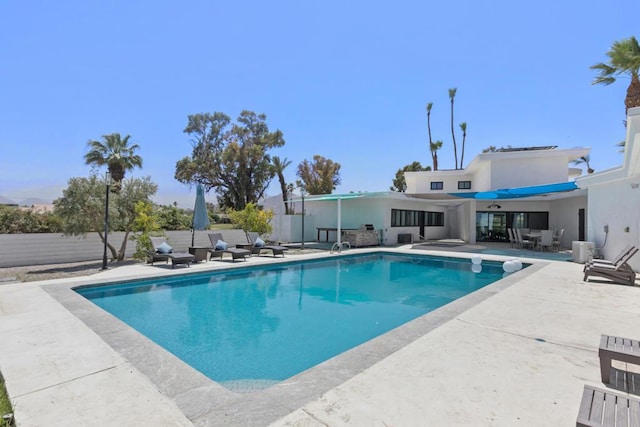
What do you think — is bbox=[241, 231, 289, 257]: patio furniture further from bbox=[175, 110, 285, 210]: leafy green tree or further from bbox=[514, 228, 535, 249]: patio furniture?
bbox=[175, 110, 285, 210]: leafy green tree

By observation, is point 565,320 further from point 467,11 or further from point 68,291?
point 467,11

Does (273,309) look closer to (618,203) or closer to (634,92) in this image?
(618,203)

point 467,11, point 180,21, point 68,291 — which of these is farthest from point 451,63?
point 68,291

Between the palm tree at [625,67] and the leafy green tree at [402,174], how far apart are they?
88.0ft

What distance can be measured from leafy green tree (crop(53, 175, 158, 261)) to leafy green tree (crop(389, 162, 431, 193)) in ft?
112

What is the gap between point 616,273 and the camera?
827 centimetres

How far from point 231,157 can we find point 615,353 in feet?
112

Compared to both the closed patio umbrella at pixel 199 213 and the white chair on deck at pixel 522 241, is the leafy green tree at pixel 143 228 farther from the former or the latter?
the white chair on deck at pixel 522 241

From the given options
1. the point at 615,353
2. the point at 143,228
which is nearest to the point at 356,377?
the point at 615,353

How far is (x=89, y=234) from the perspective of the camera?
13344mm

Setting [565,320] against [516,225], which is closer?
[565,320]

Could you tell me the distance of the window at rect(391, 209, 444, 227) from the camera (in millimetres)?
20969

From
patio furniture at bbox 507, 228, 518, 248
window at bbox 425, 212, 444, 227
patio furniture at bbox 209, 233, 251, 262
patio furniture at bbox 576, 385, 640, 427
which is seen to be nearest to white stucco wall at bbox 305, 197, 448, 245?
window at bbox 425, 212, 444, 227

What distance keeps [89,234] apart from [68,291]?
736 cm
